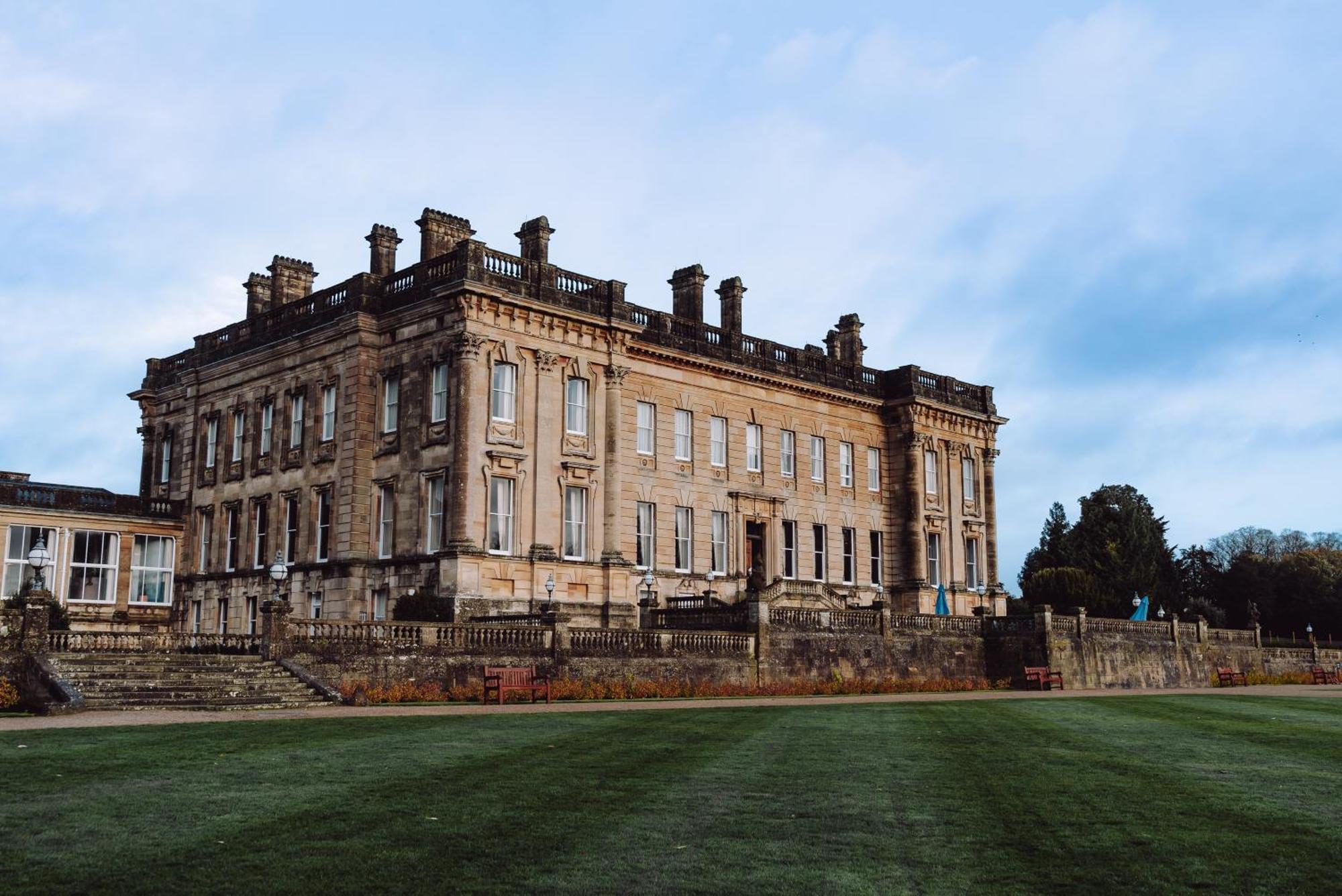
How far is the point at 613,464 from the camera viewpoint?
Result: 4472cm

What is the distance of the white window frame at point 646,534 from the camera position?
46.6 metres

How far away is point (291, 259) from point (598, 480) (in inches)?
648

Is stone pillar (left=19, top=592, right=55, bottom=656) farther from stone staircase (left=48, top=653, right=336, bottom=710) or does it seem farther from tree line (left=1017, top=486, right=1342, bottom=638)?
tree line (left=1017, top=486, right=1342, bottom=638)

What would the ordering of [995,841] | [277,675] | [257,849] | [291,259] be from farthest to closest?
[291,259]
[277,675]
[995,841]
[257,849]

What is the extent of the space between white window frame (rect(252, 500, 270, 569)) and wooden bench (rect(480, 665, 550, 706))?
19159mm

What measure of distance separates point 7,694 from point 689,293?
31.3m

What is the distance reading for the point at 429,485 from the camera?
137ft

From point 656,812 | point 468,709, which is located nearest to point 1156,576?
point 468,709

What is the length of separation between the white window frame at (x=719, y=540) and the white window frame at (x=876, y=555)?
8.79 metres

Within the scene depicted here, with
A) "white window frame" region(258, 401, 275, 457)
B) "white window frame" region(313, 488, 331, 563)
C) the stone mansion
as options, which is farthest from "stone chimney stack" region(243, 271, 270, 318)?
"white window frame" region(313, 488, 331, 563)

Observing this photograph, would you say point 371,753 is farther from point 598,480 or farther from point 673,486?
point 673,486

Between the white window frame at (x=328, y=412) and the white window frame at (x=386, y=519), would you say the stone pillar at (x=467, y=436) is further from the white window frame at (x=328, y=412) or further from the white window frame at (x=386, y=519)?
the white window frame at (x=328, y=412)

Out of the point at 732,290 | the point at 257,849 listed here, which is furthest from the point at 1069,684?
the point at 257,849

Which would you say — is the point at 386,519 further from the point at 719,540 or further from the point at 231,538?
the point at 719,540
